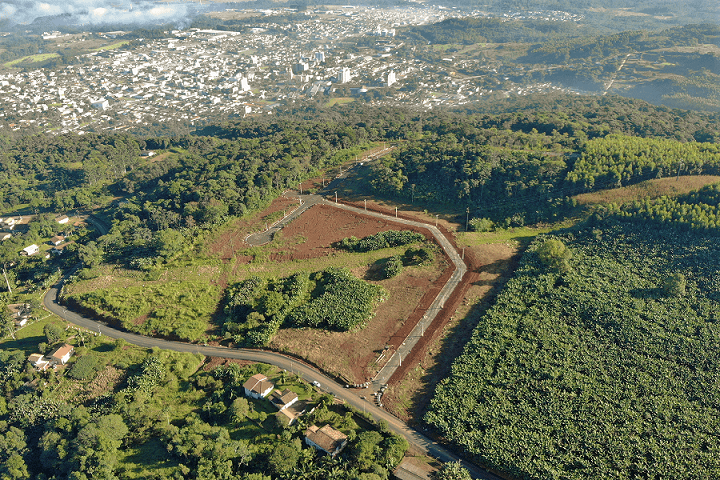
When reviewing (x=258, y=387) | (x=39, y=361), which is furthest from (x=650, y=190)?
(x=39, y=361)

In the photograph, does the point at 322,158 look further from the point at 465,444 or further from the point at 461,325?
the point at 465,444

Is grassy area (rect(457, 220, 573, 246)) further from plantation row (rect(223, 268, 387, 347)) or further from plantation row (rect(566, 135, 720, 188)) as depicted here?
plantation row (rect(223, 268, 387, 347))

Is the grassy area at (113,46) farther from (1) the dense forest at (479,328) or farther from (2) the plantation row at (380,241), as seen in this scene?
(2) the plantation row at (380,241)

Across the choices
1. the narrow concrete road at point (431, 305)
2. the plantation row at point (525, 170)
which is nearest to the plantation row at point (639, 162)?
the plantation row at point (525, 170)

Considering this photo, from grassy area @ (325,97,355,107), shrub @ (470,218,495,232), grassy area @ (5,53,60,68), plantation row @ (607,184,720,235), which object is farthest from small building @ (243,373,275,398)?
grassy area @ (5,53,60,68)

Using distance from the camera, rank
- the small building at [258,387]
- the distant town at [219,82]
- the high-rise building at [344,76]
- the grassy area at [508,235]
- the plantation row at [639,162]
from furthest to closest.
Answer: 1. the high-rise building at [344,76]
2. the distant town at [219,82]
3. the plantation row at [639,162]
4. the grassy area at [508,235]
5. the small building at [258,387]

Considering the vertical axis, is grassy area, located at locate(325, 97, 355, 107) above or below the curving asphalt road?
above
